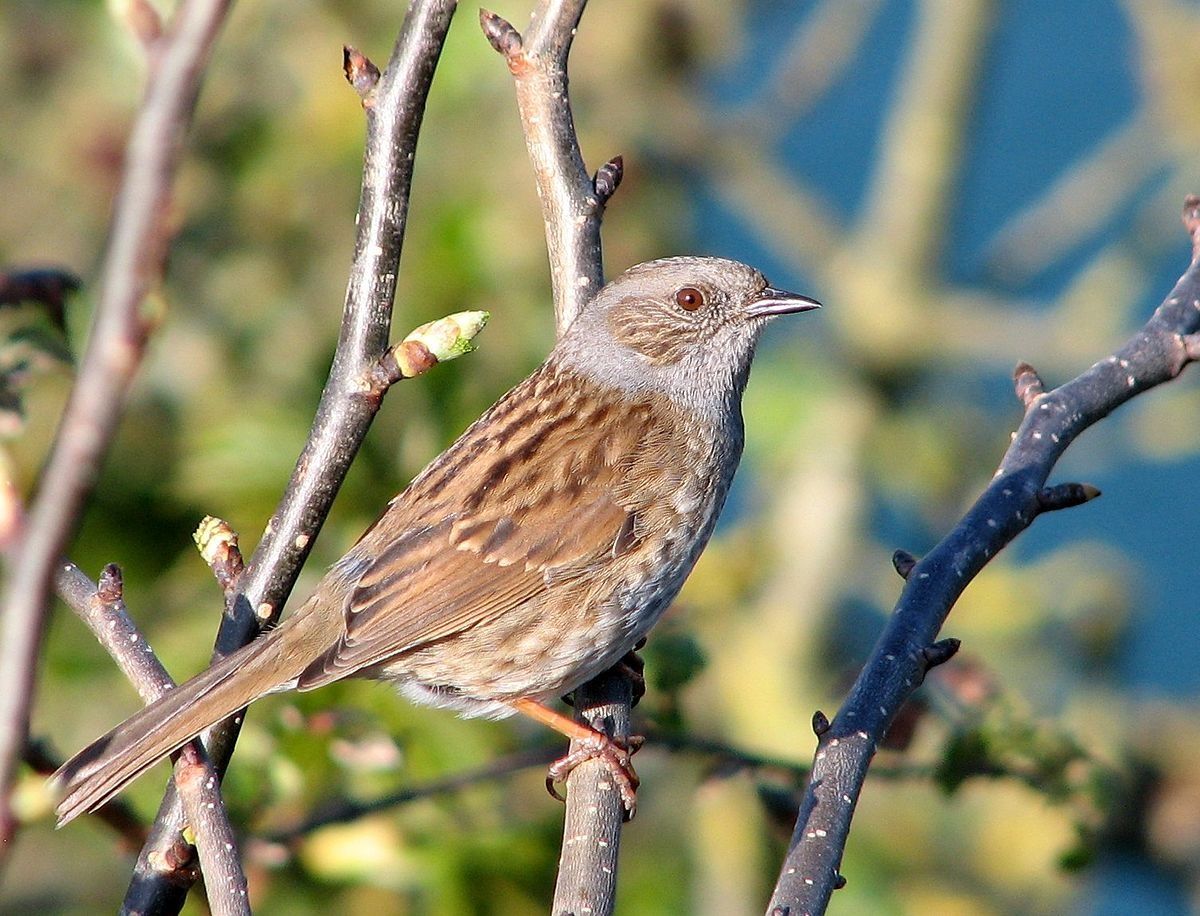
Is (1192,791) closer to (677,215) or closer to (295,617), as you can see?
(677,215)

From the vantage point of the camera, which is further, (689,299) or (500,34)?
(689,299)

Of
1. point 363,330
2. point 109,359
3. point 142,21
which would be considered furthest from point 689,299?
point 109,359

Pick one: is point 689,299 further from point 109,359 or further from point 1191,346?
point 109,359

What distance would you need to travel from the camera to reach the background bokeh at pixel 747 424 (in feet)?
12.1

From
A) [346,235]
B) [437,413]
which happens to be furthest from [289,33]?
[437,413]

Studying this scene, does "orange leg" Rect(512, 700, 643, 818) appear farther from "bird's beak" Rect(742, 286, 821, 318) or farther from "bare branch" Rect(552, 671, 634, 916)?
"bird's beak" Rect(742, 286, 821, 318)

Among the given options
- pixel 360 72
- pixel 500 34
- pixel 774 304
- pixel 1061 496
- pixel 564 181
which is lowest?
pixel 1061 496

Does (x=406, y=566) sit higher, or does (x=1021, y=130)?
(x=1021, y=130)

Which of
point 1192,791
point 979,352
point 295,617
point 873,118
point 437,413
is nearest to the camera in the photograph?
point 295,617

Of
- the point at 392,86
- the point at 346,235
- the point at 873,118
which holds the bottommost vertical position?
the point at 392,86

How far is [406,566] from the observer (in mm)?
3541

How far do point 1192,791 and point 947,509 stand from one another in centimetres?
145

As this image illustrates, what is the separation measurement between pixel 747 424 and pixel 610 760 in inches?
109

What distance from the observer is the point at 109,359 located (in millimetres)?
1068
